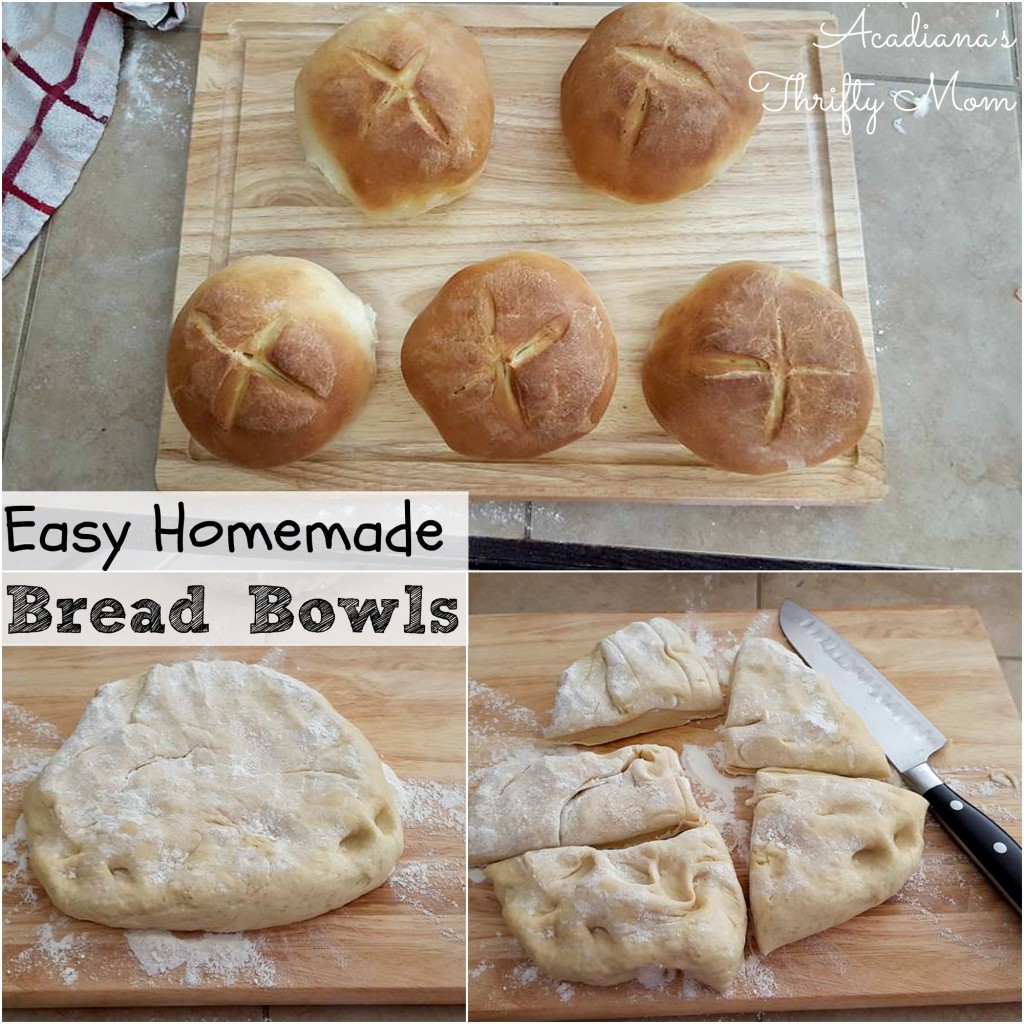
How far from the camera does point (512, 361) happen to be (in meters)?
1.30

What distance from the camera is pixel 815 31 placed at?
1.57m

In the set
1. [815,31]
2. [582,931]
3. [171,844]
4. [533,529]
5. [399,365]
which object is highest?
[815,31]

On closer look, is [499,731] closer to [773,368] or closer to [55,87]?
[773,368]

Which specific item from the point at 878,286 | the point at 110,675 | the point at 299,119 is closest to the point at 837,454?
the point at 878,286

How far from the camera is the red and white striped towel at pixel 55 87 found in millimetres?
1572

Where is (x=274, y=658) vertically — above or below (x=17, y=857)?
above

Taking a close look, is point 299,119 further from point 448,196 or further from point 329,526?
point 329,526

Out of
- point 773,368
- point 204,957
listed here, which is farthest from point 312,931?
point 773,368

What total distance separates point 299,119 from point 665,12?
0.56 meters

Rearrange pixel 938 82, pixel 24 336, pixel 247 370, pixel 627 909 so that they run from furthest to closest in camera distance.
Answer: pixel 938 82, pixel 24 336, pixel 247 370, pixel 627 909

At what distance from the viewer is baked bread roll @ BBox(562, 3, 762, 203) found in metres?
1.39

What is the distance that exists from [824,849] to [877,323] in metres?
0.79

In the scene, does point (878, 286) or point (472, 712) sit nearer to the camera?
point (472, 712)

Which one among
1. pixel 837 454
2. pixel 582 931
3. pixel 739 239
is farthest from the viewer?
pixel 739 239
